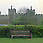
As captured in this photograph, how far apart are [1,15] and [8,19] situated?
47 cm

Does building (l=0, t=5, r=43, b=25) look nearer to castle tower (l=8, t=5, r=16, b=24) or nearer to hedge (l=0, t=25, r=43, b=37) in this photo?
castle tower (l=8, t=5, r=16, b=24)

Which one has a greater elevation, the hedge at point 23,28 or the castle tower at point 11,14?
the castle tower at point 11,14

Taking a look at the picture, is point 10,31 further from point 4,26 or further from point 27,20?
point 27,20

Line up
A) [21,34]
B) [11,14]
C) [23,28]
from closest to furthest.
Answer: [21,34] → [11,14] → [23,28]

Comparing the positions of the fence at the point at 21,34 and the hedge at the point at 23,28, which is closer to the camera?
the fence at the point at 21,34

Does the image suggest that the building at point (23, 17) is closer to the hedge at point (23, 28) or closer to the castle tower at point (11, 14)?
the castle tower at point (11, 14)

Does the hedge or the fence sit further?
the hedge

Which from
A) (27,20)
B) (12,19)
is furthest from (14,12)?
(27,20)

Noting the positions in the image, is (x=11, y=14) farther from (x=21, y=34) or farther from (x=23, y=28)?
(x=21, y=34)

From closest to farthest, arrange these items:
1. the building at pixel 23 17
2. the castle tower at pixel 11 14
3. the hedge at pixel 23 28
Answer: the building at pixel 23 17 < the castle tower at pixel 11 14 < the hedge at pixel 23 28

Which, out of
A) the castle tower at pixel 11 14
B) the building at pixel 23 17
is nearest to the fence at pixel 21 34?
the building at pixel 23 17

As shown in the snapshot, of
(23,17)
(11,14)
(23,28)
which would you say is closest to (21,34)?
(23,28)

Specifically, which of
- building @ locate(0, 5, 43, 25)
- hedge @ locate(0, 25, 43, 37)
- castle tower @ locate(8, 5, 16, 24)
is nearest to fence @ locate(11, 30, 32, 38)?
hedge @ locate(0, 25, 43, 37)

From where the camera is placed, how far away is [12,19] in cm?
673
